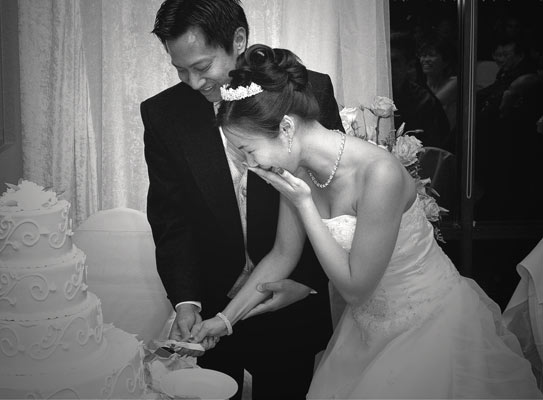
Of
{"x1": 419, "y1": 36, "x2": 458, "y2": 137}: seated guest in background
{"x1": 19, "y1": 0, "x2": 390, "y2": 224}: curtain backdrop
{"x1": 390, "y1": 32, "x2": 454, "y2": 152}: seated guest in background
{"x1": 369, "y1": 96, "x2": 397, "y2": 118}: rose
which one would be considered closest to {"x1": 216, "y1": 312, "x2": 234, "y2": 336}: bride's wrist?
{"x1": 369, "y1": 96, "x2": 397, "y2": 118}: rose

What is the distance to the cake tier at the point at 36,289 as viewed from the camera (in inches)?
65.6

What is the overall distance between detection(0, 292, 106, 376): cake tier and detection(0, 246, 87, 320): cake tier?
0.01 m

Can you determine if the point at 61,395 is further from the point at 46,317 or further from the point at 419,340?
the point at 419,340

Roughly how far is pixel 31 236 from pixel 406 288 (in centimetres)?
121

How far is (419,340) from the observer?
7.07 feet

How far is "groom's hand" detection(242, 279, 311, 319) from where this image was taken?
2.32 meters

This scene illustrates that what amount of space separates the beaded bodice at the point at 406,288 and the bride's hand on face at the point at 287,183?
434 millimetres

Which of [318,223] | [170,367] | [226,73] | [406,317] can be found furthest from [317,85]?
[170,367]

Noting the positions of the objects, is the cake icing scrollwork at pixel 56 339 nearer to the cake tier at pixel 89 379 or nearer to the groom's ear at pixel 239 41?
the cake tier at pixel 89 379

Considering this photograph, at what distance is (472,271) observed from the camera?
4527 millimetres

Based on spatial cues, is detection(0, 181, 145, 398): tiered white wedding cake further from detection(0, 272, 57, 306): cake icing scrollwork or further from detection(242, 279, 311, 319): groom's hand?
detection(242, 279, 311, 319): groom's hand

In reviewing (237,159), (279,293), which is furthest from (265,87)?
(279,293)

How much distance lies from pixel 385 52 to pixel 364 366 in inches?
84.9

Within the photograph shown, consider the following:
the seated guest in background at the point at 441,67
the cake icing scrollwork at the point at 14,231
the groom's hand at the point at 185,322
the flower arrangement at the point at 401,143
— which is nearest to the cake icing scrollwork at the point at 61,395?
the cake icing scrollwork at the point at 14,231
